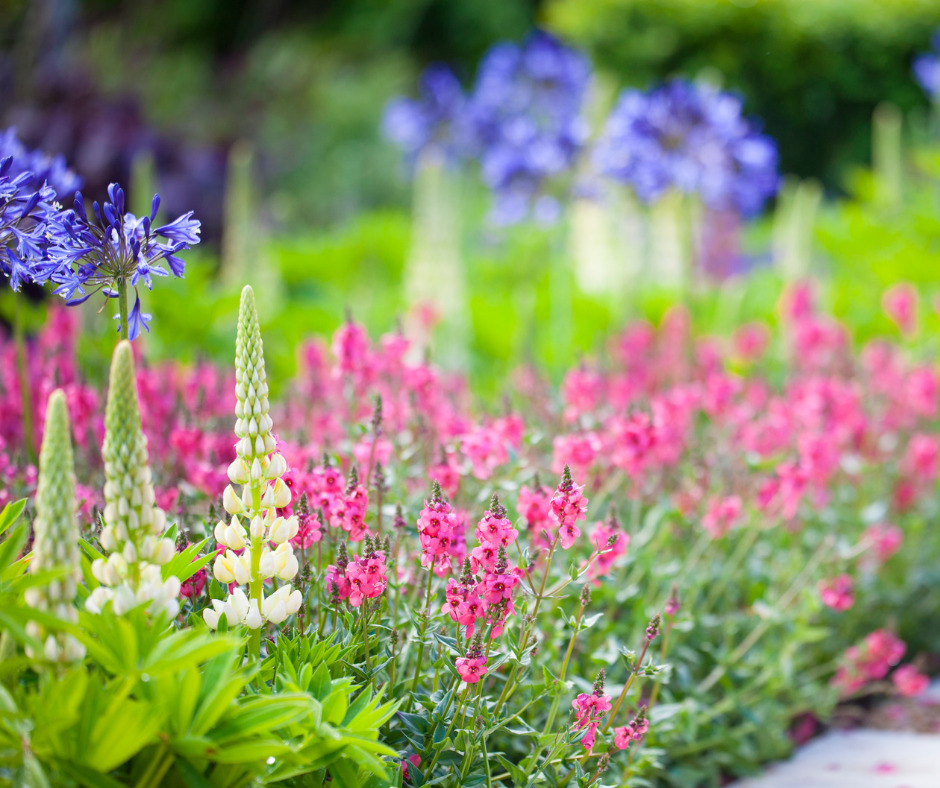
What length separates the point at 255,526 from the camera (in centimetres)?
141

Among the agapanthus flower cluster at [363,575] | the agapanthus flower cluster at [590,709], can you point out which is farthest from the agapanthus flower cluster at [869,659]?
the agapanthus flower cluster at [363,575]

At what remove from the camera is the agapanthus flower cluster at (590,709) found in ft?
4.94

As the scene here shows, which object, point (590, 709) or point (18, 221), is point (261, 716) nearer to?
point (590, 709)

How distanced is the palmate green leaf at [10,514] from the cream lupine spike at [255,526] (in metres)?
0.33

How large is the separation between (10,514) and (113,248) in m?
0.45

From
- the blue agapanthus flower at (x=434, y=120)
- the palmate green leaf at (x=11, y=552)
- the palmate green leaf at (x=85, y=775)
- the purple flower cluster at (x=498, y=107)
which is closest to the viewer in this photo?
the palmate green leaf at (x=85, y=775)

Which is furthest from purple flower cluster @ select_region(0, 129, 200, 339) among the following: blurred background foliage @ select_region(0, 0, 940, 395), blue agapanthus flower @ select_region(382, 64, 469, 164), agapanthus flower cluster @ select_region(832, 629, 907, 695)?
blue agapanthus flower @ select_region(382, 64, 469, 164)

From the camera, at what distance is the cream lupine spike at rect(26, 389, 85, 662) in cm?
115

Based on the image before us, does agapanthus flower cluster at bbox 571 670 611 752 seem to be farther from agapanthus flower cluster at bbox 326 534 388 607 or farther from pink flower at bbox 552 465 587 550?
agapanthus flower cluster at bbox 326 534 388 607

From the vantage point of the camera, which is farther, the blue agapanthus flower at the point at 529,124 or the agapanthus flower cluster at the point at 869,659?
the blue agapanthus flower at the point at 529,124

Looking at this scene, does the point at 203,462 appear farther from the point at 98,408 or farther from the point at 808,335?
the point at 808,335

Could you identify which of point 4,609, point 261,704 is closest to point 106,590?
point 4,609

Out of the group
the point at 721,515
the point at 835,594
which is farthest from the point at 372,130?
the point at 835,594

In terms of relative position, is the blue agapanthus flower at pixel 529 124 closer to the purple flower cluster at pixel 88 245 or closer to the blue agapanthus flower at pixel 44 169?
the blue agapanthus flower at pixel 44 169
